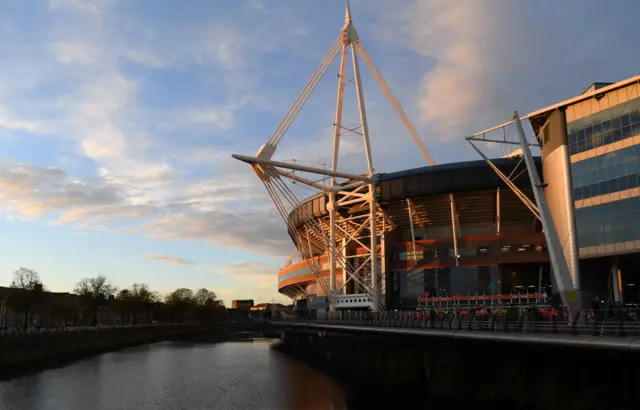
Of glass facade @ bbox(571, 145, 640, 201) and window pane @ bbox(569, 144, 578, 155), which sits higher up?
window pane @ bbox(569, 144, 578, 155)

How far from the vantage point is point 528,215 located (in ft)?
242

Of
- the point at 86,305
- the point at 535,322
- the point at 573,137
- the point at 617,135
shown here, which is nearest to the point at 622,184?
the point at 617,135

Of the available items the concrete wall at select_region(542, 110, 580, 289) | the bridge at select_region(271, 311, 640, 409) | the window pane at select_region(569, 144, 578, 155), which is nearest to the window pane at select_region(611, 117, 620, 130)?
the window pane at select_region(569, 144, 578, 155)

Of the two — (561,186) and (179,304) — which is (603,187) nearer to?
(561,186)

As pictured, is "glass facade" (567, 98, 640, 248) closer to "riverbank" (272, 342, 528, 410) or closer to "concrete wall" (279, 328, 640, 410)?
"concrete wall" (279, 328, 640, 410)

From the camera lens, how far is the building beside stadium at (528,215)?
46.4 meters

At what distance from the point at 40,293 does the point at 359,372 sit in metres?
52.0

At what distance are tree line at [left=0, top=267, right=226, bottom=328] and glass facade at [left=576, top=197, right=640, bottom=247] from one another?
238 feet

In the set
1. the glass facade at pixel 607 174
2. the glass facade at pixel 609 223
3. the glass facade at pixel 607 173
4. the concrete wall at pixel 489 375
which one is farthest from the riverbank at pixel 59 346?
the glass facade at pixel 607 173

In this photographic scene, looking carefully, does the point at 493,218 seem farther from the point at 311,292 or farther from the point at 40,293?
the point at 40,293

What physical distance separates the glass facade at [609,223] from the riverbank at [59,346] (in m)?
52.0

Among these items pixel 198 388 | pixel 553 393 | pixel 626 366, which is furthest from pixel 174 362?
pixel 626 366

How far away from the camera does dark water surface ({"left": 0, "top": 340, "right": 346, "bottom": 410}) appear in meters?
38.5

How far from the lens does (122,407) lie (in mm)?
37375
